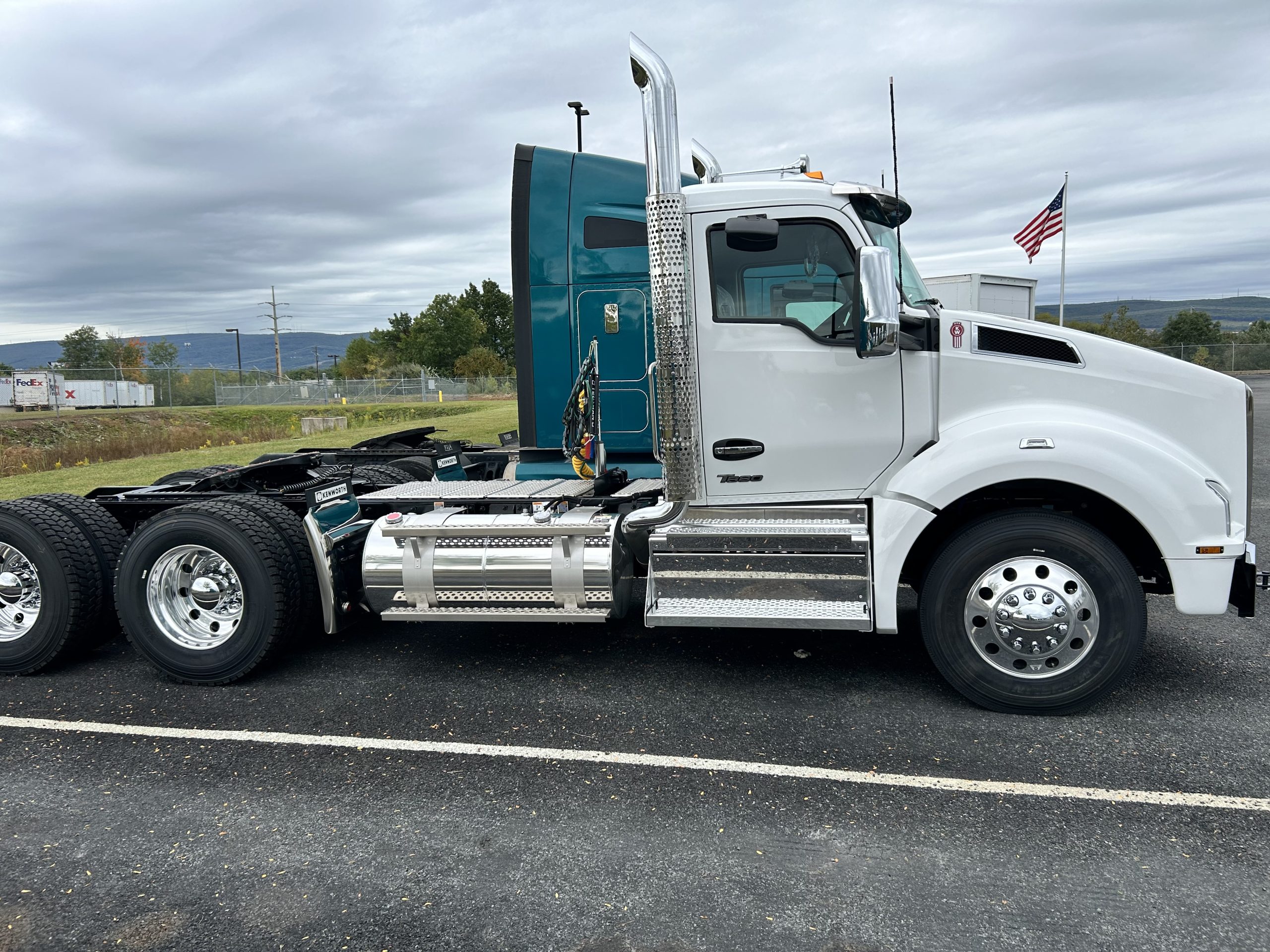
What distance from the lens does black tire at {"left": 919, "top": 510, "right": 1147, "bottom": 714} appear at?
4.28 m

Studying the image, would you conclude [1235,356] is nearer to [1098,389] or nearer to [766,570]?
[1098,389]

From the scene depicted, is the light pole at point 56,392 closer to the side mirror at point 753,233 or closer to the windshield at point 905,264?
the side mirror at point 753,233

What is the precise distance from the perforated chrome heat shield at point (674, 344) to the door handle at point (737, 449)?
12cm

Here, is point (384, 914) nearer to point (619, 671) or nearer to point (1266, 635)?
point (619, 671)

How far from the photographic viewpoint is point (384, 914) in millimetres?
2984

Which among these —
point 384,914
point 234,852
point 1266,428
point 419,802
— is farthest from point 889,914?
point 1266,428

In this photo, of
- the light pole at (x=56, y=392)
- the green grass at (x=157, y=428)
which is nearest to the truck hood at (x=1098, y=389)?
the green grass at (x=157, y=428)

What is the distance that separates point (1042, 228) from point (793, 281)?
2076cm

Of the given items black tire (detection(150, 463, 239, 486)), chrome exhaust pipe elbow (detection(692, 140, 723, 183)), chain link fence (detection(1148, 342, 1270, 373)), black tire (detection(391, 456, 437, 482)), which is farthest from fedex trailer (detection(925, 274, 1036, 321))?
chain link fence (detection(1148, 342, 1270, 373))

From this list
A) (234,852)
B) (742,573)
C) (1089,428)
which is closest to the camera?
(234,852)

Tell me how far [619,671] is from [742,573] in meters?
1.12

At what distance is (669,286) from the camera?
463 centimetres

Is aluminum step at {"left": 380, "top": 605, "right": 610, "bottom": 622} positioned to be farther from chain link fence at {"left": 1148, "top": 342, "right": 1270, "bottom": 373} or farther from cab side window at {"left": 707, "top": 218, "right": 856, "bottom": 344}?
chain link fence at {"left": 1148, "top": 342, "right": 1270, "bottom": 373}

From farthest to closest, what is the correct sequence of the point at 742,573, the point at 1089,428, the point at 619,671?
the point at 619,671 → the point at 742,573 → the point at 1089,428
